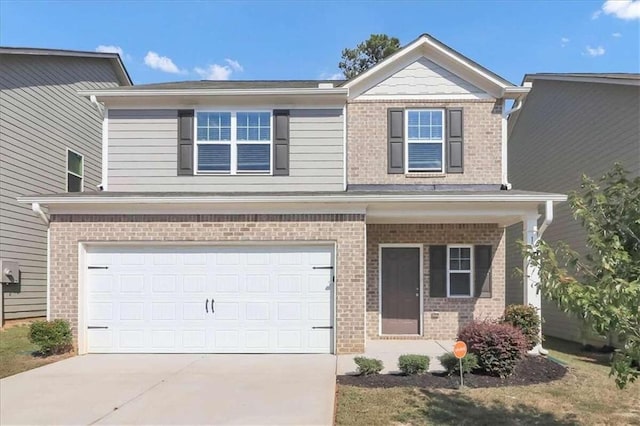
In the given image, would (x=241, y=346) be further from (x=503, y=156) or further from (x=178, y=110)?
(x=503, y=156)

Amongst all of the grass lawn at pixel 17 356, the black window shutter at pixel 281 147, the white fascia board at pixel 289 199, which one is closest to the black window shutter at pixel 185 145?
the black window shutter at pixel 281 147

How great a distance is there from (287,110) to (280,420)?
771 centimetres

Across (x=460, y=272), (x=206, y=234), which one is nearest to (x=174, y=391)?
(x=206, y=234)

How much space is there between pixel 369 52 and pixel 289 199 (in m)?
22.9

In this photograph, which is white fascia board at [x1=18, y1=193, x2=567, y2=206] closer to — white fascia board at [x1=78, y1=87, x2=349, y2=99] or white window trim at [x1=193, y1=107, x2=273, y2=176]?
white window trim at [x1=193, y1=107, x2=273, y2=176]

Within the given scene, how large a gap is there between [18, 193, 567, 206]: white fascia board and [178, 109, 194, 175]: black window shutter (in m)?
1.96

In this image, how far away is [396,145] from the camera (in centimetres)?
1243

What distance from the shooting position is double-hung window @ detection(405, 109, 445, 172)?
12.4 meters

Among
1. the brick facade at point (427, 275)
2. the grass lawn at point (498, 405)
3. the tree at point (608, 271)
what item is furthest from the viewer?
the brick facade at point (427, 275)

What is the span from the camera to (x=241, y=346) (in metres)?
10.7

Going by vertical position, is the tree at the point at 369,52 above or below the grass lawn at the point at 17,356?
above

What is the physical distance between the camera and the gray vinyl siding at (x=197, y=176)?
12.3m

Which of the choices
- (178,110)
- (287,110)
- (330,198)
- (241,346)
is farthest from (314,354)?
(178,110)

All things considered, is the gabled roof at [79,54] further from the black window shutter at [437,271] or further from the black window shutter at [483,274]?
the black window shutter at [483,274]
